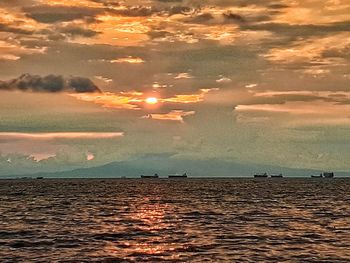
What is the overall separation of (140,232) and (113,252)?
52.3ft

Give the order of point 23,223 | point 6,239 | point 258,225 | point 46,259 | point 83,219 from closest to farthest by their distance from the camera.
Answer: point 46,259 → point 6,239 → point 258,225 → point 23,223 → point 83,219

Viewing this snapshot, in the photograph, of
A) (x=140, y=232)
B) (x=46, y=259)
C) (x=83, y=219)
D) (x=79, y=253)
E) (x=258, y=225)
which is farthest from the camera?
(x=83, y=219)

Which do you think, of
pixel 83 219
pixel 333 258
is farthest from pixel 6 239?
pixel 333 258

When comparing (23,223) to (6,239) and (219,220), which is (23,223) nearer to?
(6,239)

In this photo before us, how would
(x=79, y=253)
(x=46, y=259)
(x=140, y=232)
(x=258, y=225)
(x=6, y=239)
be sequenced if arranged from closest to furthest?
(x=46, y=259) → (x=79, y=253) → (x=6, y=239) → (x=140, y=232) → (x=258, y=225)

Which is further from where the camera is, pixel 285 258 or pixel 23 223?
pixel 23 223

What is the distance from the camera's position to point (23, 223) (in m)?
69.4

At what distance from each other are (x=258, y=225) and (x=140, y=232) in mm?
14937

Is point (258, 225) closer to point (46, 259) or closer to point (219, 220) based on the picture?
point (219, 220)

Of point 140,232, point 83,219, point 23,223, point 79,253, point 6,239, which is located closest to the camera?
point 79,253

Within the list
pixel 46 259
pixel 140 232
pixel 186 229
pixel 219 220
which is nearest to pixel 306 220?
pixel 219 220

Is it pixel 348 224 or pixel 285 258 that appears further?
pixel 348 224

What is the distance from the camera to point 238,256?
136ft

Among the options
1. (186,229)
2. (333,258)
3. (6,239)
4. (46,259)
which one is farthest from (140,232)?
(333,258)
